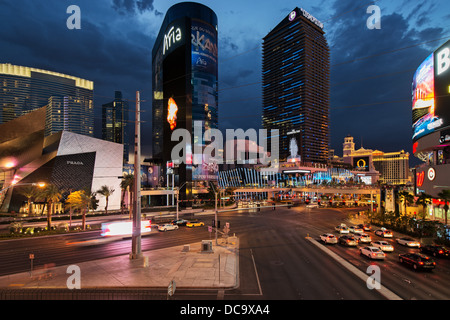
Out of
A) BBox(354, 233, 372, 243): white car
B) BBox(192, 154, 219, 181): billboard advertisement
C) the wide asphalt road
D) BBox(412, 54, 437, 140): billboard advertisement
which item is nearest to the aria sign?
BBox(192, 154, 219, 181): billboard advertisement

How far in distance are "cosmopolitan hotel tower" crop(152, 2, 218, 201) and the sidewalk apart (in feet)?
208

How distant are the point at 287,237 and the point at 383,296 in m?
18.6

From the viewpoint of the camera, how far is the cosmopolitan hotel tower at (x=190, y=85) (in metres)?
89.5

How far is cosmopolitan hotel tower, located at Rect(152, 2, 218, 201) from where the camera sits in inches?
3524

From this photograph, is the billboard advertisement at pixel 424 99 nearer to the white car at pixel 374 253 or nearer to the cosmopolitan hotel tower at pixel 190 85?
the white car at pixel 374 253

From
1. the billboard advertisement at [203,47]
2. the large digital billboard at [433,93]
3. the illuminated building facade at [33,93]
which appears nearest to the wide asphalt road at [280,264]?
the large digital billboard at [433,93]

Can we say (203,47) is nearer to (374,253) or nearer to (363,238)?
(363,238)

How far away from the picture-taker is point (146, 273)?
62.2 feet

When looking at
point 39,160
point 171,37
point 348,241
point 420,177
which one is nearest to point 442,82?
point 420,177

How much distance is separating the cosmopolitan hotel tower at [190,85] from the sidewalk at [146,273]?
63.5 metres

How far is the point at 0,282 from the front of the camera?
1741 cm

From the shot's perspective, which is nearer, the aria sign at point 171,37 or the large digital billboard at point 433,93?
the large digital billboard at point 433,93

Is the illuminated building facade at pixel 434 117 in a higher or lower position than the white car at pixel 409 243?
higher
